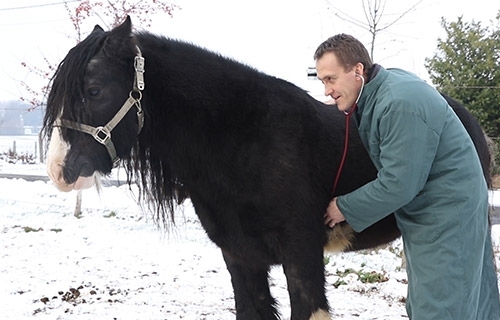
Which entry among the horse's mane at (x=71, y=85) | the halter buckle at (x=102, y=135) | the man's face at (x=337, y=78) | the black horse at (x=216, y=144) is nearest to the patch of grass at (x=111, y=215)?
the black horse at (x=216, y=144)

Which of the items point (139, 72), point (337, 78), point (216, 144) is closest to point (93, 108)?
point (139, 72)

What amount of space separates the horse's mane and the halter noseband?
4 cm

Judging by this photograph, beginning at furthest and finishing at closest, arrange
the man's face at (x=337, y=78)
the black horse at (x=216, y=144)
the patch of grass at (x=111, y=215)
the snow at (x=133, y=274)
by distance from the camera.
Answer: the patch of grass at (x=111, y=215) → the snow at (x=133, y=274) → the black horse at (x=216, y=144) → the man's face at (x=337, y=78)

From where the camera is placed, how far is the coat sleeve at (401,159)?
6.57ft

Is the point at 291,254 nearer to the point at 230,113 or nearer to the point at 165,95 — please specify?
the point at 230,113

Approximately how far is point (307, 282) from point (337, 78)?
112cm

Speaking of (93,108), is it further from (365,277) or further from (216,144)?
(365,277)

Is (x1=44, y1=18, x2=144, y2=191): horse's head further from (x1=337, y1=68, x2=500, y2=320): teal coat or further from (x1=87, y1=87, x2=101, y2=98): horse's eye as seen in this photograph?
(x1=337, y1=68, x2=500, y2=320): teal coat

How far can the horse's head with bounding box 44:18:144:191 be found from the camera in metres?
2.46

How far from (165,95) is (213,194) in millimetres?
638

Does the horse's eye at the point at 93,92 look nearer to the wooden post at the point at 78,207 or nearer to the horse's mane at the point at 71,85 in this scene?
the horse's mane at the point at 71,85

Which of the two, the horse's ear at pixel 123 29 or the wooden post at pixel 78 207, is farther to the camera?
the wooden post at pixel 78 207

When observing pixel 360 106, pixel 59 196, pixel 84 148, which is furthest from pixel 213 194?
pixel 59 196

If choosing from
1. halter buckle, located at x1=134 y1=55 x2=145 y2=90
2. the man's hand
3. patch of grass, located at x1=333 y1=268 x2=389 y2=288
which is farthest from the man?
patch of grass, located at x1=333 y1=268 x2=389 y2=288
